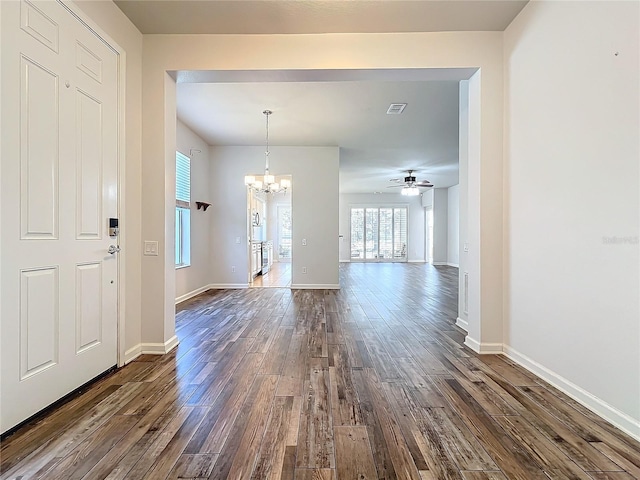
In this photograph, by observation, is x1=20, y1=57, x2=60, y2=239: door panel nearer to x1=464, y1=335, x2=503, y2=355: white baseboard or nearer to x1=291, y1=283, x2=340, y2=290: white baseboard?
x1=464, y1=335, x2=503, y2=355: white baseboard

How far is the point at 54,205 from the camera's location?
2000mm

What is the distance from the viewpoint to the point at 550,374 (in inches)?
90.7

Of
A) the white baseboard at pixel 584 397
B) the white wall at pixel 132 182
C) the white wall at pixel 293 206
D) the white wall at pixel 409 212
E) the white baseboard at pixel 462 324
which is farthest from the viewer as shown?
the white wall at pixel 409 212

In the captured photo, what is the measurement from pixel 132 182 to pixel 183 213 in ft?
9.70

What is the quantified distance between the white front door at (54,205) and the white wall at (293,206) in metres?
4.09

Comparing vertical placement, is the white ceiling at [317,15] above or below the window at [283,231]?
above

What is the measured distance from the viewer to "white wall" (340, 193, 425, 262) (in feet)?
43.9

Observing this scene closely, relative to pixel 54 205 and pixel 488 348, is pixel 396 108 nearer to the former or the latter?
pixel 488 348

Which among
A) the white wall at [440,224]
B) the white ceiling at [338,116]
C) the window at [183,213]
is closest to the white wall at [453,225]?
the white wall at [440,224]

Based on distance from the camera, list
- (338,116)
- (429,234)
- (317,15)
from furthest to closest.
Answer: (429,234), (338,116), (317,15)

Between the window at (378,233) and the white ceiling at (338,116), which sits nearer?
the white ceiling at (338,116)

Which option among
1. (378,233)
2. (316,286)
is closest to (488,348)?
(316,286)

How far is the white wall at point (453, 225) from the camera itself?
1171 cm

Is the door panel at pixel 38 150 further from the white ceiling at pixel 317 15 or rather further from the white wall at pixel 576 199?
the white wall at pixel 576 199
